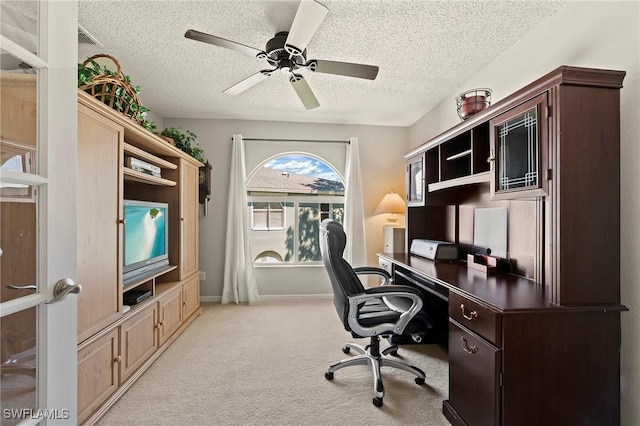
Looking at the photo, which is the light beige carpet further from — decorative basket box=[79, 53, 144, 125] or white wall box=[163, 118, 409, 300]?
decorative basket box=[79, 53, 144, 125]

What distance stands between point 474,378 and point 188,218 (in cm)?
297

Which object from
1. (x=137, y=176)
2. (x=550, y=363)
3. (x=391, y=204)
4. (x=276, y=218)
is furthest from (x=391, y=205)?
(x=137, y=176)

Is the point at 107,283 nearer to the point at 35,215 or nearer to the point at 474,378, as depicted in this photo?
the point at 35,215

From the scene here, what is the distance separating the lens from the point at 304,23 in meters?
1.64

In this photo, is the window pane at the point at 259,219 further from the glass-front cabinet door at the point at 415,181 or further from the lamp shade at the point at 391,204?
the glass-front cabinet door at the point at 415,181

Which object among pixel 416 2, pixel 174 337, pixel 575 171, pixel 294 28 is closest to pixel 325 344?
pixel 174 337

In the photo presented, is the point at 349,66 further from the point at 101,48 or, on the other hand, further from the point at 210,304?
the point at 210,304

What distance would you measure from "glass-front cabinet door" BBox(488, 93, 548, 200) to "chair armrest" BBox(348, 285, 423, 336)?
801 millimetres

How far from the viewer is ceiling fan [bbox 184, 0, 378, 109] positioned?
5.26 ft

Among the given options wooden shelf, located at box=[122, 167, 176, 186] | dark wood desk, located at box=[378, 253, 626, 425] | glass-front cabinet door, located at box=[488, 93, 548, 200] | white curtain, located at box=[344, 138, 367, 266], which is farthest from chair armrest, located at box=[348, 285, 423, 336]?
white curtain, located at box=[344, 138, 367, 266]

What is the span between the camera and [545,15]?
1.92 m

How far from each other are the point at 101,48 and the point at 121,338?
85.1 inches

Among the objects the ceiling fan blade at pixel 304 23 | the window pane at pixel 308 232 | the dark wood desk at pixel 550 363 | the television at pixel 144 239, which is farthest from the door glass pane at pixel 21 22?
the window pane at pixel 308 232

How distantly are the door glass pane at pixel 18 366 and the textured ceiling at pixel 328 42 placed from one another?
1.91 metres
